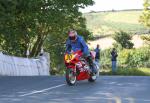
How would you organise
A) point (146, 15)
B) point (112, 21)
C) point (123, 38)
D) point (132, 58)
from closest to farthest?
point (146, 15) < point (132, 58) < point (123, 38) < point (112, 21)

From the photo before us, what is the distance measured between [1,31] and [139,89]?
24.2 m

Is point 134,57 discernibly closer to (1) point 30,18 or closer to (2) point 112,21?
(1) point 30,18

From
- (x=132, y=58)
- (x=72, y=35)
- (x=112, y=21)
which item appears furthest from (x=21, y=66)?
(x=112, y=21)

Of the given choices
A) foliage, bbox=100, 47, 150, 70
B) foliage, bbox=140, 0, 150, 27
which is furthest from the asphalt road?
foliage, bbox=100, 47, 150, 70

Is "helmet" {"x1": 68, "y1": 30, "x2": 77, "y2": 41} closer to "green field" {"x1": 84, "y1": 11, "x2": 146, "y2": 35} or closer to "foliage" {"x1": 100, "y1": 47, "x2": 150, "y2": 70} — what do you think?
"foliage" {"x1": 100, "y1": 47, "x2": 150, "y2": 70}

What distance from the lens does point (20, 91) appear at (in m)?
16.0

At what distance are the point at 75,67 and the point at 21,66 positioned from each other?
18.1 meters

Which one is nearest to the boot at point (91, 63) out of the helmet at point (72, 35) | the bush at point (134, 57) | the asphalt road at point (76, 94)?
the helmet at point (72, 35)

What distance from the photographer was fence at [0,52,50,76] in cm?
3142

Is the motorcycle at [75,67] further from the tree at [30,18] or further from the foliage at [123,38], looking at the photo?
the foliage at [123,38]

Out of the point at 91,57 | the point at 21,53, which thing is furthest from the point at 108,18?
the point at 91,57

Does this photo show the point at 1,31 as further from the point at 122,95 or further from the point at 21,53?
the point at 122,95

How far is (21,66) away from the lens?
36094mm

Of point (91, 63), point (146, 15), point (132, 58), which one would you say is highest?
point (146, 15)
